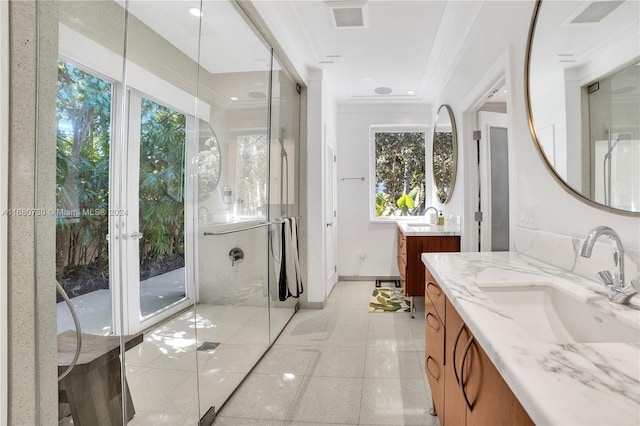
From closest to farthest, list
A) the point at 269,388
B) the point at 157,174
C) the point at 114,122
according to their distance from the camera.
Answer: the point at 114,122
the point at 157,174
the point at 269,388

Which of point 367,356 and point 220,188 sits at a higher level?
point 220,188

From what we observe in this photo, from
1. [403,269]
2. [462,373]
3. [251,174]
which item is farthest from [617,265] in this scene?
[403,269]

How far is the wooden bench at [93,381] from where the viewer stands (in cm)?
91

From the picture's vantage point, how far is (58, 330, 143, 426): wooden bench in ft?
2.97

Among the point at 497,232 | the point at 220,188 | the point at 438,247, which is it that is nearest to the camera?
the point at 220,188

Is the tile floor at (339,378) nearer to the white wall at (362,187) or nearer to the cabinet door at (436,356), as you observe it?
the cabinet door at (436,356)

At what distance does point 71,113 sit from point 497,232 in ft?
9.67

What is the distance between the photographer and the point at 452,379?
1176mm

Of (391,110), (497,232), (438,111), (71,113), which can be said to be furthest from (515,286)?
(391,110)

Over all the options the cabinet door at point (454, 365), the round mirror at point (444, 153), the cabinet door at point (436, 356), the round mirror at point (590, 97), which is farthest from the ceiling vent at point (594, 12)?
the round mirror at point (444, 153)

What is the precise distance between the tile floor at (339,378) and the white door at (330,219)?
93cm

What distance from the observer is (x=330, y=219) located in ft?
13.3

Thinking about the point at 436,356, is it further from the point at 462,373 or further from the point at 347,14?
the point at 347,14

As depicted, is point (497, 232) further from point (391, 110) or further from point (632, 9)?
point (391, 110)
